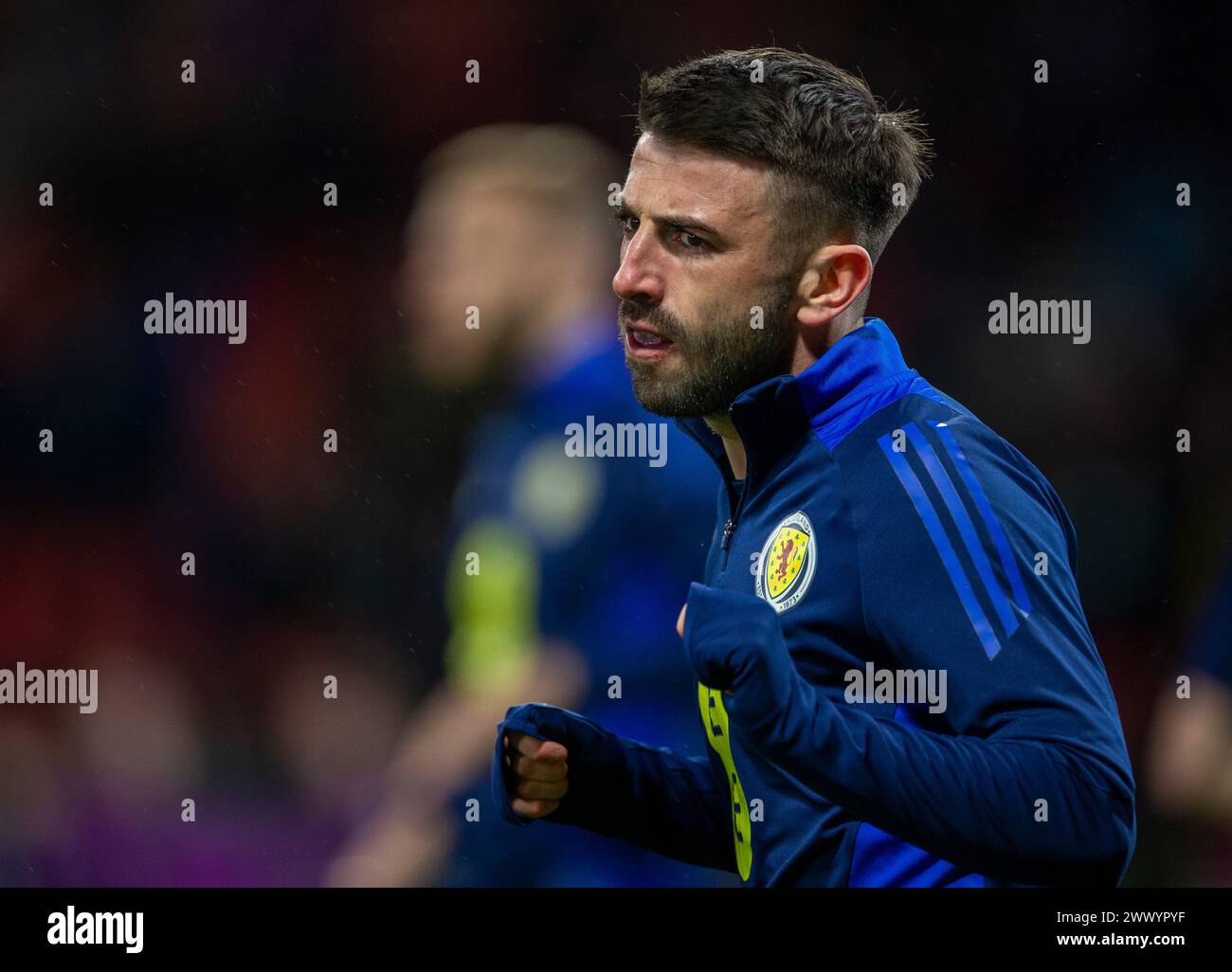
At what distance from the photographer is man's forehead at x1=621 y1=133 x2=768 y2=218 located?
1.77m

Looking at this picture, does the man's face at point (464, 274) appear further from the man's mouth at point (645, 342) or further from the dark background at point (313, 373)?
the man's mouth at point (645, 342)

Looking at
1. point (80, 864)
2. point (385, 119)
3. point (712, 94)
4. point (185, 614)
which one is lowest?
point (80, 864)

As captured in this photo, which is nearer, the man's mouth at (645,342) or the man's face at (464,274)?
the man's mouth at (645,342)

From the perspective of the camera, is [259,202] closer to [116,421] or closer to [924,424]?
[116,421]

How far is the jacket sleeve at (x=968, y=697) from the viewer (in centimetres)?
135

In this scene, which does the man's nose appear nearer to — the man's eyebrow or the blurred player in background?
the man's eyebrow

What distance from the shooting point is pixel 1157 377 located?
9.87ft

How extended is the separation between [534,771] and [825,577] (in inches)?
22.7

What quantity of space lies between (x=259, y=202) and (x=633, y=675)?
1.52 m

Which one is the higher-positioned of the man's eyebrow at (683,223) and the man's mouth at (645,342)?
the man's eyebrow at (683,223)

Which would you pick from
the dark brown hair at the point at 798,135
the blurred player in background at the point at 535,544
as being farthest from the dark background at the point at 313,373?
the dark brown hair at the point at 798,135

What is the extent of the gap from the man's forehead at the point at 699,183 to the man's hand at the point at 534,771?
0.83 metres

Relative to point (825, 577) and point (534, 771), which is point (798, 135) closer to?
point (825, 577)

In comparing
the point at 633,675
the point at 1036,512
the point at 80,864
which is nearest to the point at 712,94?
the point at 1036,512
